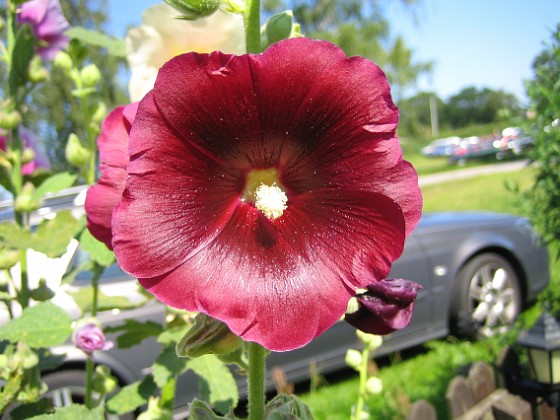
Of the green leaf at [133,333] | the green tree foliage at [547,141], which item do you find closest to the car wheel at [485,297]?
the green tree foliage at [547,141]

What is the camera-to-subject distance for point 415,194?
1.54 feet

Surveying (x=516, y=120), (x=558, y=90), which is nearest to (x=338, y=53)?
(x=558, y=90)

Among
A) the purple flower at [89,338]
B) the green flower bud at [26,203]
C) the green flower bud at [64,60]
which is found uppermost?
the green flower bud at [64,60]

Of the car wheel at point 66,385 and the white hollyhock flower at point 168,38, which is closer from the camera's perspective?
the white hollyhock flower at point 168,38

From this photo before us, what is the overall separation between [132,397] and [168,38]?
22.0 inches

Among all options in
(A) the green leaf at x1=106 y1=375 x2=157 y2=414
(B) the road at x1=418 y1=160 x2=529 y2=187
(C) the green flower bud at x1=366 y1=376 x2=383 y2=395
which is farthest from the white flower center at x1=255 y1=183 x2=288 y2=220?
(B) the road at x1=418 y1=160 x2=529 y2=187

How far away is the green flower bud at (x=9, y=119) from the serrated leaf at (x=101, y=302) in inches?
10.8

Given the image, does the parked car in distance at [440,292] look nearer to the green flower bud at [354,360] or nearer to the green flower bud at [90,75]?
the green flower bud at [354,360]

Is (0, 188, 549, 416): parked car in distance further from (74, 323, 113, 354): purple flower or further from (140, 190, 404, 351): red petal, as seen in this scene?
(140, 190, 404, 351): red petal

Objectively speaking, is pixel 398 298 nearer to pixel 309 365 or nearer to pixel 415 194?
pixel 415 194

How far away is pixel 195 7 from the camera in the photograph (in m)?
0.55

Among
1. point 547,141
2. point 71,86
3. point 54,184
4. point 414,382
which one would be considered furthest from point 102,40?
point 71,86

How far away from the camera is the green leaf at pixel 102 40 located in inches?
33.5

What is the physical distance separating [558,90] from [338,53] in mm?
2264
